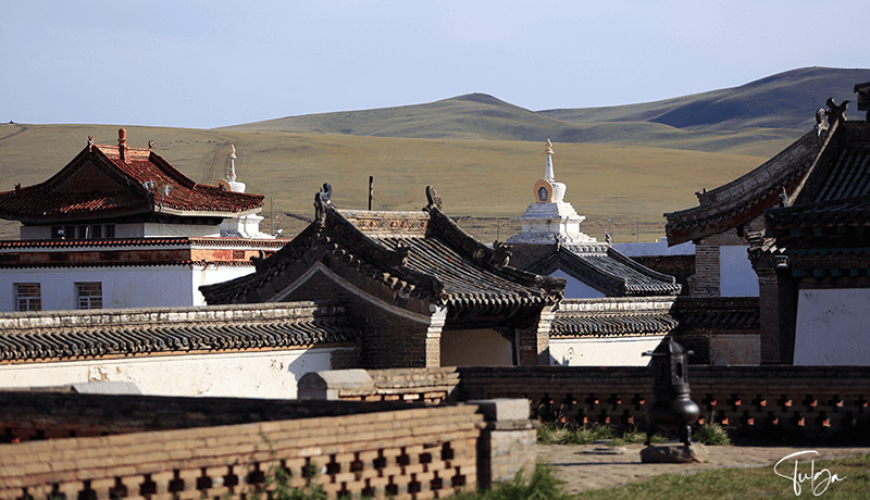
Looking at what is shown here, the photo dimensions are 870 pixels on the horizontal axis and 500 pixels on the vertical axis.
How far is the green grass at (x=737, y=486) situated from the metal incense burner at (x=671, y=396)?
32.9 inches

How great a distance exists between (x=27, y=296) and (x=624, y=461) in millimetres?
29786

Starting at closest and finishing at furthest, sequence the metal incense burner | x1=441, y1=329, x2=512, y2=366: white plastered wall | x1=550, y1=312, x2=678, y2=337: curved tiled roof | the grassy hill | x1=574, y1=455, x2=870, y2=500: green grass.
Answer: x1=574, y1=455, x2=870, y2=500: green grass < the metal incense burner < x1=441, y1=329, x2=512, y2=366: white plastered wall < x1=550, y1=312, x2=678, y2=337: curved tiled roof < the grassy hill

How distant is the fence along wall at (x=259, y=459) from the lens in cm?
765

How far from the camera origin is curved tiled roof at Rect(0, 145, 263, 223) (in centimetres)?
3750

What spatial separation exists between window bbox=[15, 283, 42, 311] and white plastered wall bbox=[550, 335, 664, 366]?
70.2 ft

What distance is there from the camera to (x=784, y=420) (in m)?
14.6

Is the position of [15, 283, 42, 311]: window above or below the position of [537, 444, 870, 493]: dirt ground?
above

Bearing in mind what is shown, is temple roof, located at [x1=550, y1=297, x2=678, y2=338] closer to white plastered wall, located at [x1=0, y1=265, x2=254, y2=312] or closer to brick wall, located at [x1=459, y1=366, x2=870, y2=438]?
brick wall, located at [x1=459, y1=366, x2=870, y2=438]

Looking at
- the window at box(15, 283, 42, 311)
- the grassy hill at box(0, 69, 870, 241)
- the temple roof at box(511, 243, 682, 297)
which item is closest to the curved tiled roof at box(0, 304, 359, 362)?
the temple roof at box(511, 243, 682, 297)

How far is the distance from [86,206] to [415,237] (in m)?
18.2

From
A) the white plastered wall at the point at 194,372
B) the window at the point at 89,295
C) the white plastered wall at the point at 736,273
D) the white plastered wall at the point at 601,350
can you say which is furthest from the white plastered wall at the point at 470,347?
the window at the point at 89,295

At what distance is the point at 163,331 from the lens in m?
19.1

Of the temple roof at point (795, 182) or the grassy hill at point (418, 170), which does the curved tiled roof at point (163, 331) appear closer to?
the temple roof at point (795, 182)

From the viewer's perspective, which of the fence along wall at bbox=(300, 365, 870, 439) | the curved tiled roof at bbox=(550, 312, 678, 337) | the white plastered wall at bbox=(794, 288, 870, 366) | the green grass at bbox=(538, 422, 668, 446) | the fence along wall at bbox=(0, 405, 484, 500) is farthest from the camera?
the curved tiled roof at bbox=(550, 312, 678, 337)
